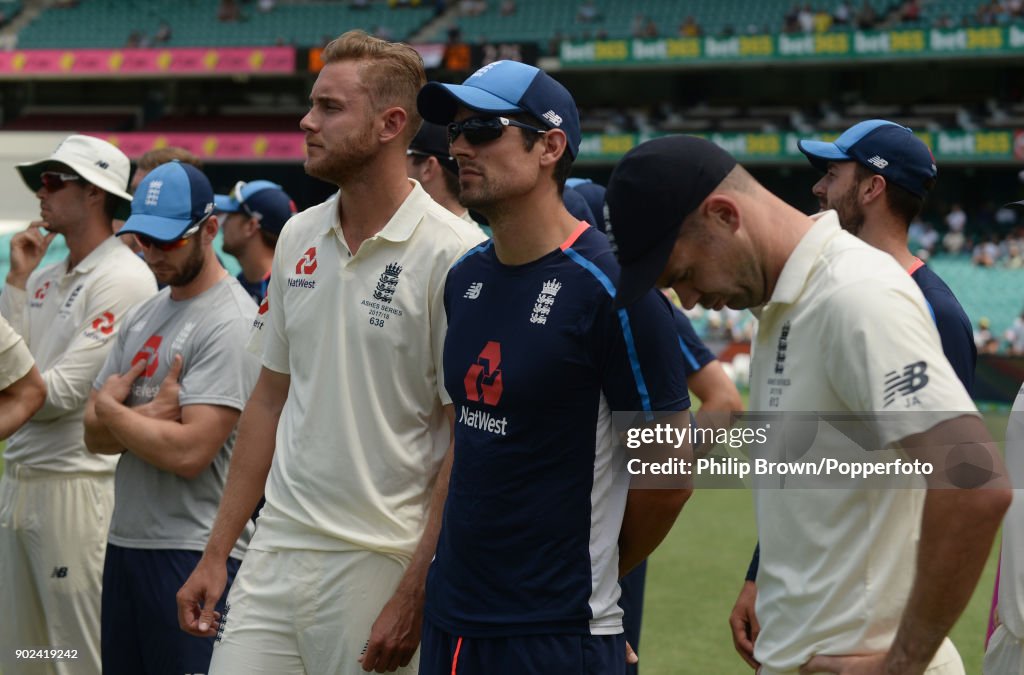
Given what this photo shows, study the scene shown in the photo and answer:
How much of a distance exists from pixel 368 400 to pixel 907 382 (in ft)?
5.29

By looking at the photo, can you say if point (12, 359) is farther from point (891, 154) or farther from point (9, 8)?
point (9, 8)

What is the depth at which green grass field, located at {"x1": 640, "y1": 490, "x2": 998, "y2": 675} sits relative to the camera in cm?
658

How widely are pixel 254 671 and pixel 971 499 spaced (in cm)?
195

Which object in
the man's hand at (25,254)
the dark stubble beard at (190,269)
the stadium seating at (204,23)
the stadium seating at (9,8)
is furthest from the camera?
the stadium seating at (9,8)

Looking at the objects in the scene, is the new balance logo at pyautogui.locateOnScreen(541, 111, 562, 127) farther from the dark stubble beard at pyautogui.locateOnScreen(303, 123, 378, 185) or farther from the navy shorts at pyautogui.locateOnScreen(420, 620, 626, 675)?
the navy shorts at pyautogui.locateOnScreen(420, 620, 626, 675)

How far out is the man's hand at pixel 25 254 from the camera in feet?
17.9

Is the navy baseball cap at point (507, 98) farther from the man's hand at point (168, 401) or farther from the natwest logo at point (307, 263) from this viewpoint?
the man's hand at point (168, 401)

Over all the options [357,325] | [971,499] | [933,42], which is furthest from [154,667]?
[933,42]

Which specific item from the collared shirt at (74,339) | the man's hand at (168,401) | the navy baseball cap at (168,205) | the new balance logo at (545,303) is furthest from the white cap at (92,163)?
the new balance logo at (545,303)

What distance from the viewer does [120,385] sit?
4.11m

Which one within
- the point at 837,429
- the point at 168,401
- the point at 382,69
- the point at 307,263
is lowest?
the point at 168,401

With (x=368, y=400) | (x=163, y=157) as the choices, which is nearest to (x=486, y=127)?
(x=368, y=400)

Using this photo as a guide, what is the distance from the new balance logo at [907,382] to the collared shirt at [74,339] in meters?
3.52

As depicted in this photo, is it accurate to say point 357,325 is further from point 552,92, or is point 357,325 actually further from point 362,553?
point 552,92
